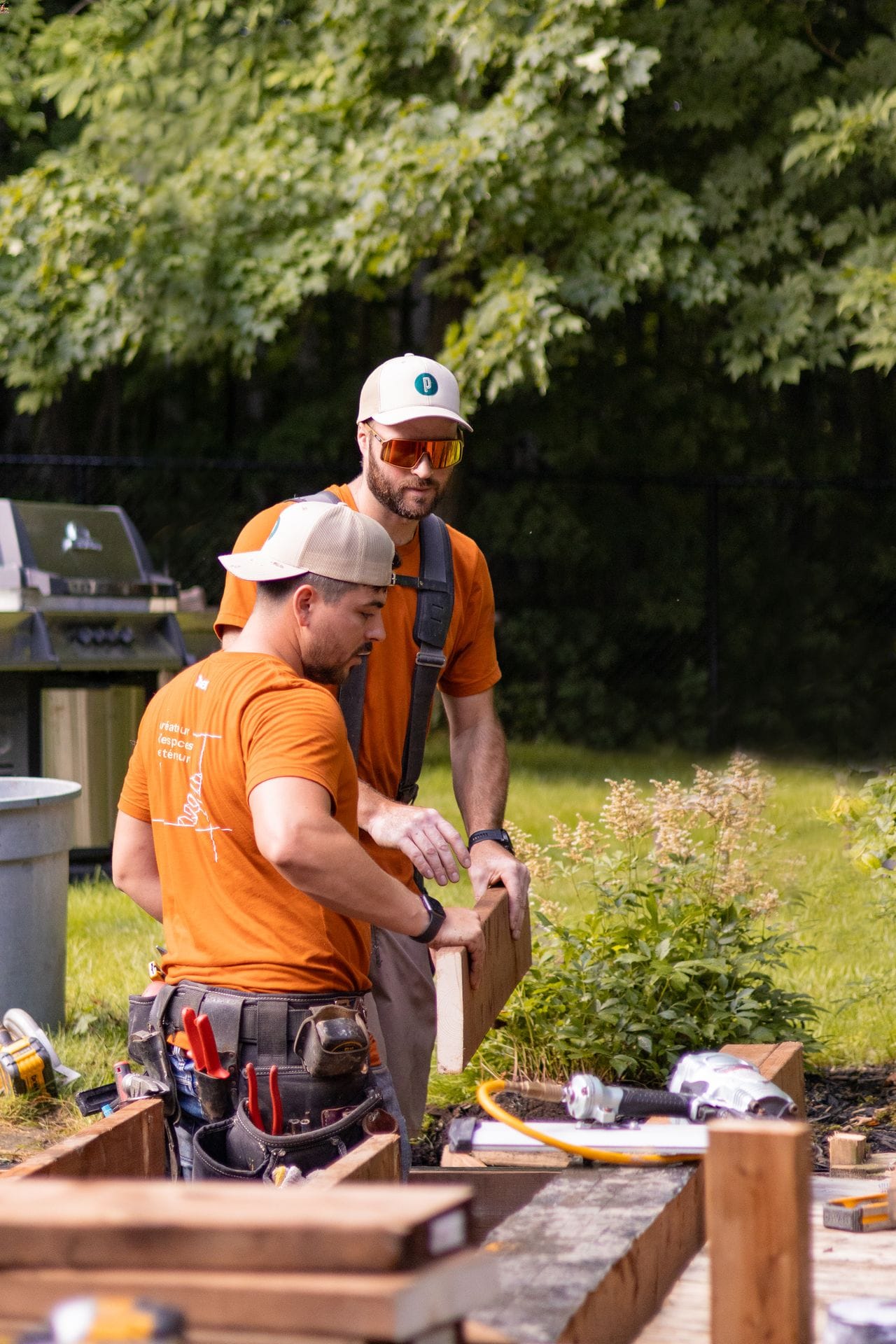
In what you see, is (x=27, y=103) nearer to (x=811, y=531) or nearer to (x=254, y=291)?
(x=254, y=291)

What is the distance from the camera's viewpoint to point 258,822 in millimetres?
2740

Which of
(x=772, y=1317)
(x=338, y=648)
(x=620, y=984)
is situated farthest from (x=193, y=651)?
(x=772, y=1317)

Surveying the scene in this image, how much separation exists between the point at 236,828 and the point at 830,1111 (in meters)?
3.02

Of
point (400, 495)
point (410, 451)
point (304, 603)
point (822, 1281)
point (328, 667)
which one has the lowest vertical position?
point (822, 1281)

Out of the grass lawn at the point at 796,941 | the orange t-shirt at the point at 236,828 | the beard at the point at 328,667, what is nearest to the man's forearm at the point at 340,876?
the orange t-shirt at the point at 236,828

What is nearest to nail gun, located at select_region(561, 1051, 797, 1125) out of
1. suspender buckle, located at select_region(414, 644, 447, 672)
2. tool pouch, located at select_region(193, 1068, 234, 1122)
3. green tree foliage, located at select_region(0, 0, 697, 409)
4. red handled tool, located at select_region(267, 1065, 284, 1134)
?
red handled tool, located at select_region(267, 1065, 284, 1134)

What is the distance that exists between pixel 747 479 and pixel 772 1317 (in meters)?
13.0

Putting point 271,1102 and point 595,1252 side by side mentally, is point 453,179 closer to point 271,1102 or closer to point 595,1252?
point 271,1102

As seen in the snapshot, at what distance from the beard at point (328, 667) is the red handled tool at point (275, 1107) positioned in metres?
0.76

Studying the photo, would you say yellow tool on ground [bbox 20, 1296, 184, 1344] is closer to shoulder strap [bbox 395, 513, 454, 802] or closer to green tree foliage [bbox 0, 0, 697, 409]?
shoulder strap [bbox 395, 513, 454, 802]

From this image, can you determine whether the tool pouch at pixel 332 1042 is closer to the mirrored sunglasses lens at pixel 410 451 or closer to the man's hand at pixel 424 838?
the man's hand at pixel 424 838

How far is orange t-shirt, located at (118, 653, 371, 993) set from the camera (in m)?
2.87

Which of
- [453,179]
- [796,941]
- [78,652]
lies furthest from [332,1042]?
[453,179]

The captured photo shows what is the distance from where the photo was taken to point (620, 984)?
507 cm
